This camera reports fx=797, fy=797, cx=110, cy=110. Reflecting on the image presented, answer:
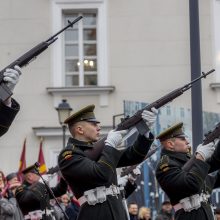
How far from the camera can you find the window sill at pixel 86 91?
1965cm

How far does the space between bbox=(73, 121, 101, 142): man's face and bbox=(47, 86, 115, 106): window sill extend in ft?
36.4

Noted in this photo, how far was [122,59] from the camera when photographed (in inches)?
785

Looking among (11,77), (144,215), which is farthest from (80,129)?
(144,215)

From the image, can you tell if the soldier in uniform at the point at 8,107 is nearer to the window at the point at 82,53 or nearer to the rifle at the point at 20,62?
the rifle at the point at 20,62

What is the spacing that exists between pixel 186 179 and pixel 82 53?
39.0 ft

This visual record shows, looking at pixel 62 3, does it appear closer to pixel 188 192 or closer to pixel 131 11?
pixel 131 11

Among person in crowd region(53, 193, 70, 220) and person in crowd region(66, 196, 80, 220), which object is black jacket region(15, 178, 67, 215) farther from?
person in crowd region(66, 196, 80, 220)

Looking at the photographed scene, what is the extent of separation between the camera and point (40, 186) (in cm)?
1139

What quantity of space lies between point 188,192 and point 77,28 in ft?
39.5

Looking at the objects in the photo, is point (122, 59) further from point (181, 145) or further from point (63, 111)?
point (181, 145)

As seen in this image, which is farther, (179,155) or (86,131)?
(179,155)

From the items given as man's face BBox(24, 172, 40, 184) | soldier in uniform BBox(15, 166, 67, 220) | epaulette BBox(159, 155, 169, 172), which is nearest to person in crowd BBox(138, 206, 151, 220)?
man's face BBox(24, 172, 40, 184)

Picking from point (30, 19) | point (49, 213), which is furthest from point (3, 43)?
point (49, 213)

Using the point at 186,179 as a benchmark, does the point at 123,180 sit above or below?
below
